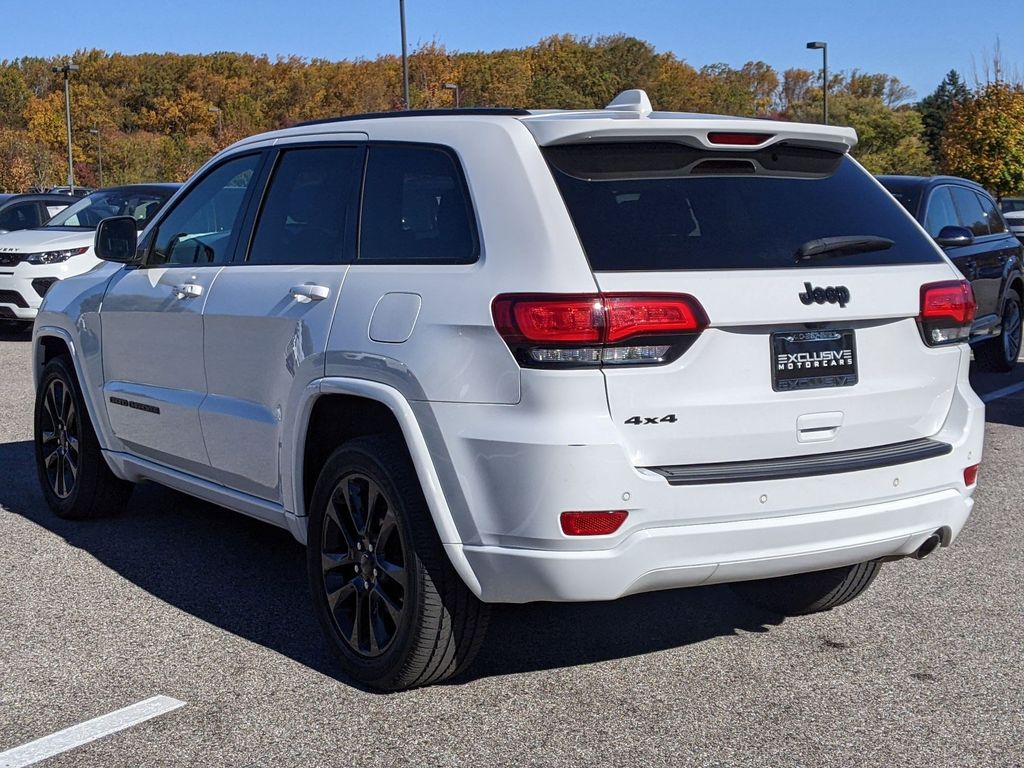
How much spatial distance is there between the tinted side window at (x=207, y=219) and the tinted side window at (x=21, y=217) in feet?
45.7

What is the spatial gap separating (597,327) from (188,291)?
7.41 feet

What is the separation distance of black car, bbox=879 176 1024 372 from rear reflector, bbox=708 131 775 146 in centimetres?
571

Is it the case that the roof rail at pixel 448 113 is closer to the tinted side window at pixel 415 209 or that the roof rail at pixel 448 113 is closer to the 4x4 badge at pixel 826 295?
the tinted side window at pixel 415 209

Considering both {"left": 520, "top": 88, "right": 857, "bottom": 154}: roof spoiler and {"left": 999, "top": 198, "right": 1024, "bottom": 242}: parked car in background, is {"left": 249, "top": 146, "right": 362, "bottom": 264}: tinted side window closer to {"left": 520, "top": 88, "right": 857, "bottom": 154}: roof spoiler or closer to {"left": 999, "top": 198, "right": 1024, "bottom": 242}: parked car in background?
{"left": 520, "top": 88, "right": 857, "bottom": 154}: roof spoiler

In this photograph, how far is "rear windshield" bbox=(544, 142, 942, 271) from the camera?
371cm

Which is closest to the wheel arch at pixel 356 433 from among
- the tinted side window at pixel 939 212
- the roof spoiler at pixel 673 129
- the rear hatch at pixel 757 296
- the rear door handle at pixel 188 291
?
the rear hatch at pixel 757 296

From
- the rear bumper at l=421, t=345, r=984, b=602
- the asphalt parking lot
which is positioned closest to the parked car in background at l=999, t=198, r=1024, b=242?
the asphalt parking lot

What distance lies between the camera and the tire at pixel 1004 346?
12.3 meters

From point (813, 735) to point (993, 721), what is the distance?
1.82 feet

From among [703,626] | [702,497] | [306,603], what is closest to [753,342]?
[702,497]

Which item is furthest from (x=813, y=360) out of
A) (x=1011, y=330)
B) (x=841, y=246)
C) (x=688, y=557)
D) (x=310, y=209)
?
(x=1011, y=330)

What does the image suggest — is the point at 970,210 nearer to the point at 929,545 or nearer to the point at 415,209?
the point at 929,545

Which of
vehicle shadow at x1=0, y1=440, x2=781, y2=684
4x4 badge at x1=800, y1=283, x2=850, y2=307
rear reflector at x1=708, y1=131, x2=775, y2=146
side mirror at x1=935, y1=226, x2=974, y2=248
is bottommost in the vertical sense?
vehicle shadow at x1=0, y1=440, x2=781, y2=684

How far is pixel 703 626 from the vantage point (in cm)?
482
